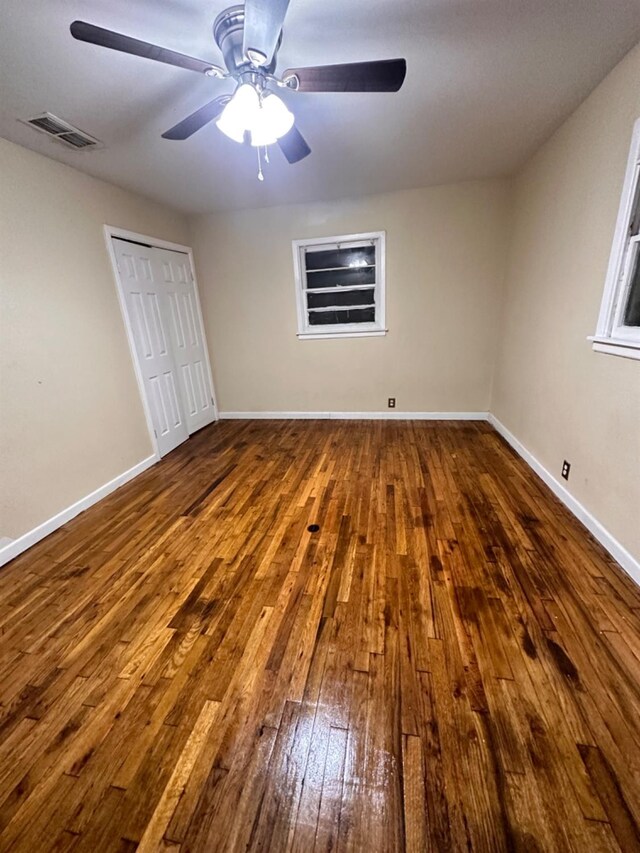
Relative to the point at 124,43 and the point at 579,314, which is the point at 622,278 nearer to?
the point at 579,314

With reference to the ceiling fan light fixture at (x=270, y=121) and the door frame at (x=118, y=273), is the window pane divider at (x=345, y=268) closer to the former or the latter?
the door frame at (x=118, y=273)

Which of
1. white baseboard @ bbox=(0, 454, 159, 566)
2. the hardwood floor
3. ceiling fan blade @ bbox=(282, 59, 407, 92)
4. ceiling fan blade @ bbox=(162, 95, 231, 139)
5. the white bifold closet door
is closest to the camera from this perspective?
the hardwood floor

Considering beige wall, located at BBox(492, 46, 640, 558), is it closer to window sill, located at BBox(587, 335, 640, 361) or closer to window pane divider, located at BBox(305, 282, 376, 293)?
window sill, located at BBox(587, 335, 640, 361)

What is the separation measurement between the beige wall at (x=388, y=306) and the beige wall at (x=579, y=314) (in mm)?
544

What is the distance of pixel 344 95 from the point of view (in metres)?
1.92

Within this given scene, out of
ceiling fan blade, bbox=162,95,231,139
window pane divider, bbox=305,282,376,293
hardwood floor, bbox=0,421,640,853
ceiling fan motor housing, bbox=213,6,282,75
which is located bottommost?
hardwood floor, bbox=0,421,640,853

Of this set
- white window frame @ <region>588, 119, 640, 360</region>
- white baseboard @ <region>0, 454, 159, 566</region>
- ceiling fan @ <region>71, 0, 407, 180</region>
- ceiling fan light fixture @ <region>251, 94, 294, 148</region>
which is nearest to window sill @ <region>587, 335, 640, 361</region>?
white window frame @ <region>588, 119, 640, 360</region>

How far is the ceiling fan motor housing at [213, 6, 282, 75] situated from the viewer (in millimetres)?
1341

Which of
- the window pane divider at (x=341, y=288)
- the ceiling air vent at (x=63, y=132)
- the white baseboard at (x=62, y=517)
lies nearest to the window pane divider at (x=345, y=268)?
the window pane divider at (x=341, y=288)

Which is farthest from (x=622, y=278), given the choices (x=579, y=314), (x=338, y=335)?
(x=338, y=335)

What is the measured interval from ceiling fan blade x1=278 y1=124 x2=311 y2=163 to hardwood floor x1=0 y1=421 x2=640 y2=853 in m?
2.27

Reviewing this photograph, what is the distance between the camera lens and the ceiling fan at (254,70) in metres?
1.14

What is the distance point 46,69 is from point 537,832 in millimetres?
3457

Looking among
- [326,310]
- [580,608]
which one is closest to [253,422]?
[326,310]
